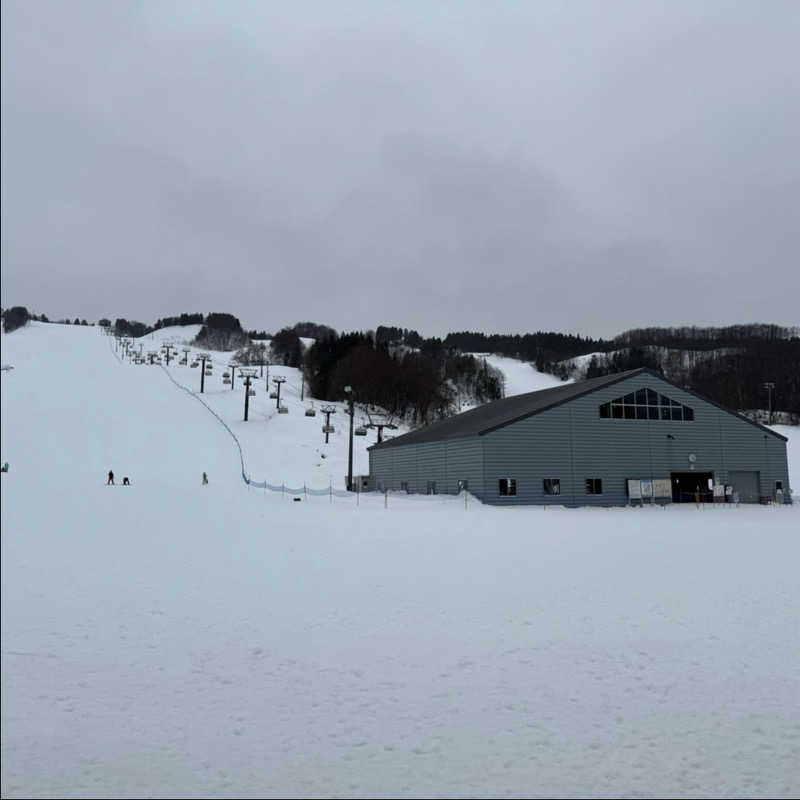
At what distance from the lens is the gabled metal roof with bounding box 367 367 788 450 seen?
134 feet

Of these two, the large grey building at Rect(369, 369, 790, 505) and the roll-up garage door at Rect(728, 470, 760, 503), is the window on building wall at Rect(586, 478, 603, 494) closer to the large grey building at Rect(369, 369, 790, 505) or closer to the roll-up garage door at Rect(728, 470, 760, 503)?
the large grey building at Rect(369, 369, 790, 505)

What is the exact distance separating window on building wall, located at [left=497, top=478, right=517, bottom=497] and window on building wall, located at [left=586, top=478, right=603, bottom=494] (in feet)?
16.8

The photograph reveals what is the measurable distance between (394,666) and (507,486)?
1242 inches

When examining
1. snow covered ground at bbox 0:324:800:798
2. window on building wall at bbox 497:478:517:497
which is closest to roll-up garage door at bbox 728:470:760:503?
window on building wall at bbox 497:478:517:497

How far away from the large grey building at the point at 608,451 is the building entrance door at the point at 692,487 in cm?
6

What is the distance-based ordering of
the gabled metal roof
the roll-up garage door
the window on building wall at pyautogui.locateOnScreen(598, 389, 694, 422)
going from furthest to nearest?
the roll-up garage door < the window on building wall at pyautogui.locateOnScreen(598, 389, 694, 422) < the gabled metal roof

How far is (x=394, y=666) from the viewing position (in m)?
8.35

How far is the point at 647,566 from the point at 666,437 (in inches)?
1174

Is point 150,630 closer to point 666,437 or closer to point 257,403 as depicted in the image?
point 666,437

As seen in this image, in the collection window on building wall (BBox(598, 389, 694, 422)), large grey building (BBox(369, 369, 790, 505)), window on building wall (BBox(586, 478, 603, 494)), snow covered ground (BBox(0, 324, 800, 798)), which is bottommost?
snow covered ground (BBox(0, 324, 800, 798))

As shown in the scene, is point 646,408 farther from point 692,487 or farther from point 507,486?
point 507,486

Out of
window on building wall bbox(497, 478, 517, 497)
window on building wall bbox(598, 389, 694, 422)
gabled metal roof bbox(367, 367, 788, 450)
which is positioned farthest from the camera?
window on building wall bbox(598, 389, 694, 422)

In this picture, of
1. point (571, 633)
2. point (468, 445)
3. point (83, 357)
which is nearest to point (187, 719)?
point (571, 633)

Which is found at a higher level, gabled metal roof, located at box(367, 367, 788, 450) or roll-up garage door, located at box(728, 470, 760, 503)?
gabled metal roof, located at box(367, 367, 788, 450)
